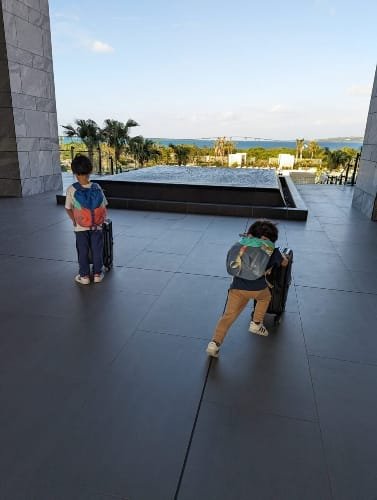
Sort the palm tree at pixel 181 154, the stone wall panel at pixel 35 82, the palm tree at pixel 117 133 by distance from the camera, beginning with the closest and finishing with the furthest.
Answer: the stone wall panel at pixel 35 82, the palm tree at pixel 117 133, the palm tree at pixel 181 154

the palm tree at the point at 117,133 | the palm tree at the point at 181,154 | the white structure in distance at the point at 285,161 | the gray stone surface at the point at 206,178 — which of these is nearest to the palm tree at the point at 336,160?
the white structure in distance at the point at 285,161

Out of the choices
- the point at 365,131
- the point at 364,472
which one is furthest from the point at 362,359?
the point at 365,131

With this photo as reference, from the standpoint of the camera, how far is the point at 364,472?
185cm

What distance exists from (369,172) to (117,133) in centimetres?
2293

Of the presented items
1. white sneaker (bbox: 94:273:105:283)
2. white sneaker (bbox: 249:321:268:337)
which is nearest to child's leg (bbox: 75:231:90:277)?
white sneaker (bbox: 94:273:105:283)

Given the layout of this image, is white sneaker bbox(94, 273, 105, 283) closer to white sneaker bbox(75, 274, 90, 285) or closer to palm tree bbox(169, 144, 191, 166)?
white sneaker bbox(75, 274, 90, 285)

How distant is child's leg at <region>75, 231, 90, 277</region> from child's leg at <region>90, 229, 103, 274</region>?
0.20 feet

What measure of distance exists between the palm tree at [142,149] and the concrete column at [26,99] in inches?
696

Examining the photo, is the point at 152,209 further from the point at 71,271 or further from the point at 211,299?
the point at 211,299

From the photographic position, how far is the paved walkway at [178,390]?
1801 millimetres

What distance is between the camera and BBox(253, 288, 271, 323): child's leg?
9.41 ft

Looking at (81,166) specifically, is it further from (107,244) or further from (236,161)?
(236,161)

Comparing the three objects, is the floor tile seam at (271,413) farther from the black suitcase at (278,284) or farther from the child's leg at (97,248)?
the child's leg at (97,248)

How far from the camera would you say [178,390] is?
2.43m
